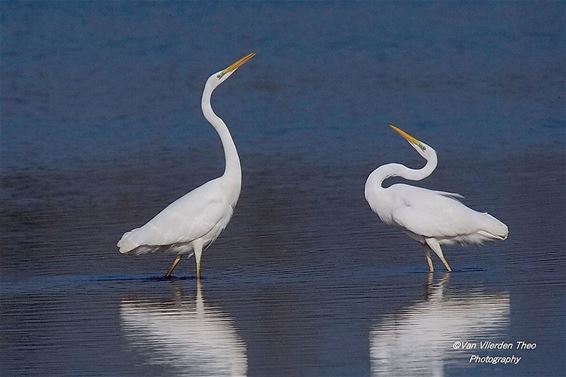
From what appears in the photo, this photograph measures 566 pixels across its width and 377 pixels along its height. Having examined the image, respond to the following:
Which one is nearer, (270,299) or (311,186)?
(270,299)

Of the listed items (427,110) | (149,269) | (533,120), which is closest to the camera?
(149,269)

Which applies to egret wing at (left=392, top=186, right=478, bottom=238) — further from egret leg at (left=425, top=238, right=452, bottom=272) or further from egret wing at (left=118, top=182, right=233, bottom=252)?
egret wing at (left=118, top=182, right=233, bottom=252)

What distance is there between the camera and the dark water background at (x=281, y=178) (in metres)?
A: 8.42

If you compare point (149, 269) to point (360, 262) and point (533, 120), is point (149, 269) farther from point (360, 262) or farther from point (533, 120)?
point (533, 120)

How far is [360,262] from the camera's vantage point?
10711 millimetres

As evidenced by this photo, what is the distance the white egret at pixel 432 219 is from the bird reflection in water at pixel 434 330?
37.1 inches

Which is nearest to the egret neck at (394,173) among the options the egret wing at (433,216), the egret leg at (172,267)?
the egret wing at (433,216)

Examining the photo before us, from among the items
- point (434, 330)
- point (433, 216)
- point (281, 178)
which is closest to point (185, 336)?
point (434, 330)

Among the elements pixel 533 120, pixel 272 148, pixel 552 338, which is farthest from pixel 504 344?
pixel 533 120

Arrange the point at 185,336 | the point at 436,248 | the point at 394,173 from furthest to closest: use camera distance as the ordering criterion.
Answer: the point at 394,173, the point at 436,248, the point at 185,336

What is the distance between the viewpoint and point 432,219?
1061cm

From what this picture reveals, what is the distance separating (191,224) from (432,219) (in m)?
1.81

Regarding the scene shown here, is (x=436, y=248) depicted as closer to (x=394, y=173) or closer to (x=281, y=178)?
(x=394, y=173)

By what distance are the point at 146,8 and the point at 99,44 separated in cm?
429
